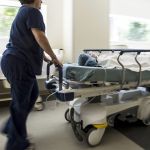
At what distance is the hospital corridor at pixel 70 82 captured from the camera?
1605 mm

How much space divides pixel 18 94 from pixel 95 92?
0.71 meters

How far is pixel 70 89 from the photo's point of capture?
180 cm

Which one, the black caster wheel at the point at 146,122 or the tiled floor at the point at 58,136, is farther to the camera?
the black caster wheel at the point at 146,122

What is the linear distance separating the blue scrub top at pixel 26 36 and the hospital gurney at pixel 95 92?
250 millimetres

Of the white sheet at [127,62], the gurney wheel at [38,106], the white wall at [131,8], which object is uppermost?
the white wall at [131,8]

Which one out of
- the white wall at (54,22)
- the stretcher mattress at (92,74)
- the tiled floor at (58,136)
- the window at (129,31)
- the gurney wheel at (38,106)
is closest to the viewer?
the stretcher mattress at (92,74)

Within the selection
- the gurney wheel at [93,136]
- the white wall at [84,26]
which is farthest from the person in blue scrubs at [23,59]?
the white wall at [84,26]

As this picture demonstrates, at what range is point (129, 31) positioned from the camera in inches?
166

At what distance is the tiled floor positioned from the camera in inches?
73.9

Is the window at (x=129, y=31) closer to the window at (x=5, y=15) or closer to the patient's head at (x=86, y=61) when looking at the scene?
the window at (x=5, y=15)

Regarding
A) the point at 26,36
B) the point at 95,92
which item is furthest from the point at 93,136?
the point at 26,36

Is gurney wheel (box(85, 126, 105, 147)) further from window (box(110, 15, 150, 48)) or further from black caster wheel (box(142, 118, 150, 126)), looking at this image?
window (box(110, 15, 150, 48))

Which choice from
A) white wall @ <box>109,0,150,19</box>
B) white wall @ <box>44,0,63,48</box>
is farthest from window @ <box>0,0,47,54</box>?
white wall @ <box>109,0,150,19</box>

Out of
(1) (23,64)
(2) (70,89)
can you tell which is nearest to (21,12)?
(1) (23,64)
